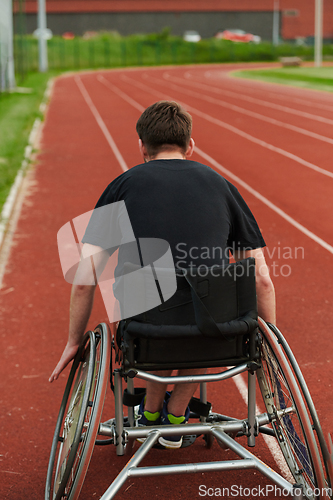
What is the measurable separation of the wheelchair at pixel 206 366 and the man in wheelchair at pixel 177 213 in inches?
6.1

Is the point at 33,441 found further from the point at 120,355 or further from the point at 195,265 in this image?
the point at 195,265

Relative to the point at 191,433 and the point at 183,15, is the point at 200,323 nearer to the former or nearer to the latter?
the point at 191,433

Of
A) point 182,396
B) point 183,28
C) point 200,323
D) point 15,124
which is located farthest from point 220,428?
point 183,28

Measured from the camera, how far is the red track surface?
307cm

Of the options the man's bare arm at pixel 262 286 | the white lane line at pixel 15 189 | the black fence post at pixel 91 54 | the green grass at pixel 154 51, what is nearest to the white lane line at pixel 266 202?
the white lane line at pixel 15 189

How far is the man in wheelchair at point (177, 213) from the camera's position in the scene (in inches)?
97.7

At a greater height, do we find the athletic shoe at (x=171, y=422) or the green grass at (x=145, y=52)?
the green grass at (x=145, y=52)

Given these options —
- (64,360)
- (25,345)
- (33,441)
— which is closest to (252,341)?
(64,360)

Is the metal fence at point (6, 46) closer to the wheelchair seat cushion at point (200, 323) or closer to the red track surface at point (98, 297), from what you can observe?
the red track surface at point (98, 297)

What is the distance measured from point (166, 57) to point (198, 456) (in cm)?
5385

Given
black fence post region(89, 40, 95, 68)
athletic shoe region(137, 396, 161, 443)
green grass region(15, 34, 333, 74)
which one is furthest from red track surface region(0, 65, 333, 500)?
green grass region(15, 34, 333, 74)

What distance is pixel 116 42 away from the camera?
5366 centimetres

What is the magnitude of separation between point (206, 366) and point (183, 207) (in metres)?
0.64

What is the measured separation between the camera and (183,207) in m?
2.49
